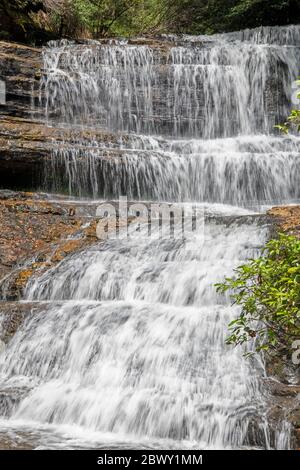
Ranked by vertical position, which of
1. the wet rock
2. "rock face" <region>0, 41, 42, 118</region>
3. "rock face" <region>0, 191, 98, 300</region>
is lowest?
"rock face" <region>0, 191, 98, 300</region>

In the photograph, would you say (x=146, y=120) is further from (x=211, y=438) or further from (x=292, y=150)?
(x=211, y=438)

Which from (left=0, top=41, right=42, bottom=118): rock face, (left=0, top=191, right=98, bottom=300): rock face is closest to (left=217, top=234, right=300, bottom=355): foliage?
(left=0, top=191, right=98, bottom=300): rock face

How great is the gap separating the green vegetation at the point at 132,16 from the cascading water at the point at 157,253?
1.56m

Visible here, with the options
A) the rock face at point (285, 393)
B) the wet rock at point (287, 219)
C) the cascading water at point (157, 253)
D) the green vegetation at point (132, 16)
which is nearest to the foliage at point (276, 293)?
the rock face at point (285, 393)

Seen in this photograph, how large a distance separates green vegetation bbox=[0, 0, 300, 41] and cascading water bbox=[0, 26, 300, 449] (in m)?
1.56

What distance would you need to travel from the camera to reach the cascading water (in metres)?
5.20

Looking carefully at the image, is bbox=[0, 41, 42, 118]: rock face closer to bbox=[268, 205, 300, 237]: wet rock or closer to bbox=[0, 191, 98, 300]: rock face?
bbox=[0, 191, 98, 300]: rock face

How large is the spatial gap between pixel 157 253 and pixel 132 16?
15676 millimetres

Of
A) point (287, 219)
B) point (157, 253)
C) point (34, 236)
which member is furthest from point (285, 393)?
point (34, 236)

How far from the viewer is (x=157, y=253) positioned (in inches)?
312

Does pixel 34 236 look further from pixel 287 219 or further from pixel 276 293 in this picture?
pixel 276 293

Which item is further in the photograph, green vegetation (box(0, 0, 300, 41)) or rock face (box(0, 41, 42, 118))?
green vegetation (box(0, 0, 300, 41))

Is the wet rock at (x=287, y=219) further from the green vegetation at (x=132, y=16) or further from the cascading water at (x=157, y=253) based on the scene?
the green vegetation at (x=132, y=16)

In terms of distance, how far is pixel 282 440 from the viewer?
15.1 ft
